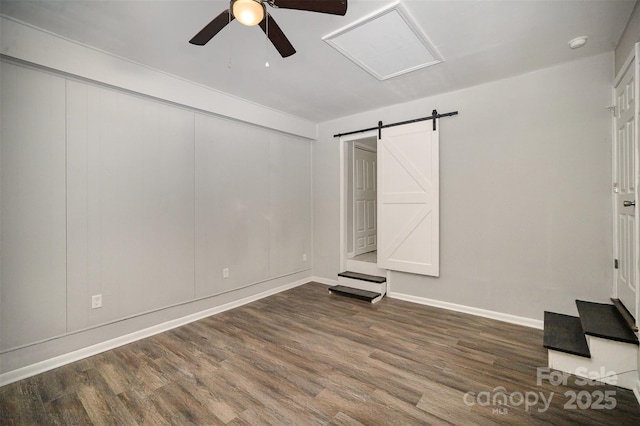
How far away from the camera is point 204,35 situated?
1.91m

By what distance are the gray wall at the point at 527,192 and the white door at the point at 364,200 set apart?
139 cm

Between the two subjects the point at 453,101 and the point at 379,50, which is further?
the point at 453,101

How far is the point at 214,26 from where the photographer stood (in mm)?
1813

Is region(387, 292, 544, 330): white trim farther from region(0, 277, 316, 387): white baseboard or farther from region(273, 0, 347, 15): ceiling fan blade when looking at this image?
region(273, 0, 347, 15): ceiling fan blade

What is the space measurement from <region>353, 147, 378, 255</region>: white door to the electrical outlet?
3650mm

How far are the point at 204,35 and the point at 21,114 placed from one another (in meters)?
1.75

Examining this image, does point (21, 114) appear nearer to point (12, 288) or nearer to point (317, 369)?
point (12, 288)

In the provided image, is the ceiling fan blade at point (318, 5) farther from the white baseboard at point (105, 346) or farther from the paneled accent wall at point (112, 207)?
the white baseboard at point (105, 346)

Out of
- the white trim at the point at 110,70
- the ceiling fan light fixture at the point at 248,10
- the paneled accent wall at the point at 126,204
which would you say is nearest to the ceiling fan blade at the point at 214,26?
the ceiling fan light fixture at the point at 248,10

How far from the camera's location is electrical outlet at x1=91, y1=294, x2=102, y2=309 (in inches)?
104

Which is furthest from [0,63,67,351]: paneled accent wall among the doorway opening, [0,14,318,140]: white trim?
the doorway opening

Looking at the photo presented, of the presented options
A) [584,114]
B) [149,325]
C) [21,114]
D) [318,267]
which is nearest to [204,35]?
[21,114]

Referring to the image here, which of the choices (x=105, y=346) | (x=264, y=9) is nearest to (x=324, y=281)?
(x=105, y=346)

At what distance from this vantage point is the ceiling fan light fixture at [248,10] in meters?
1.49
